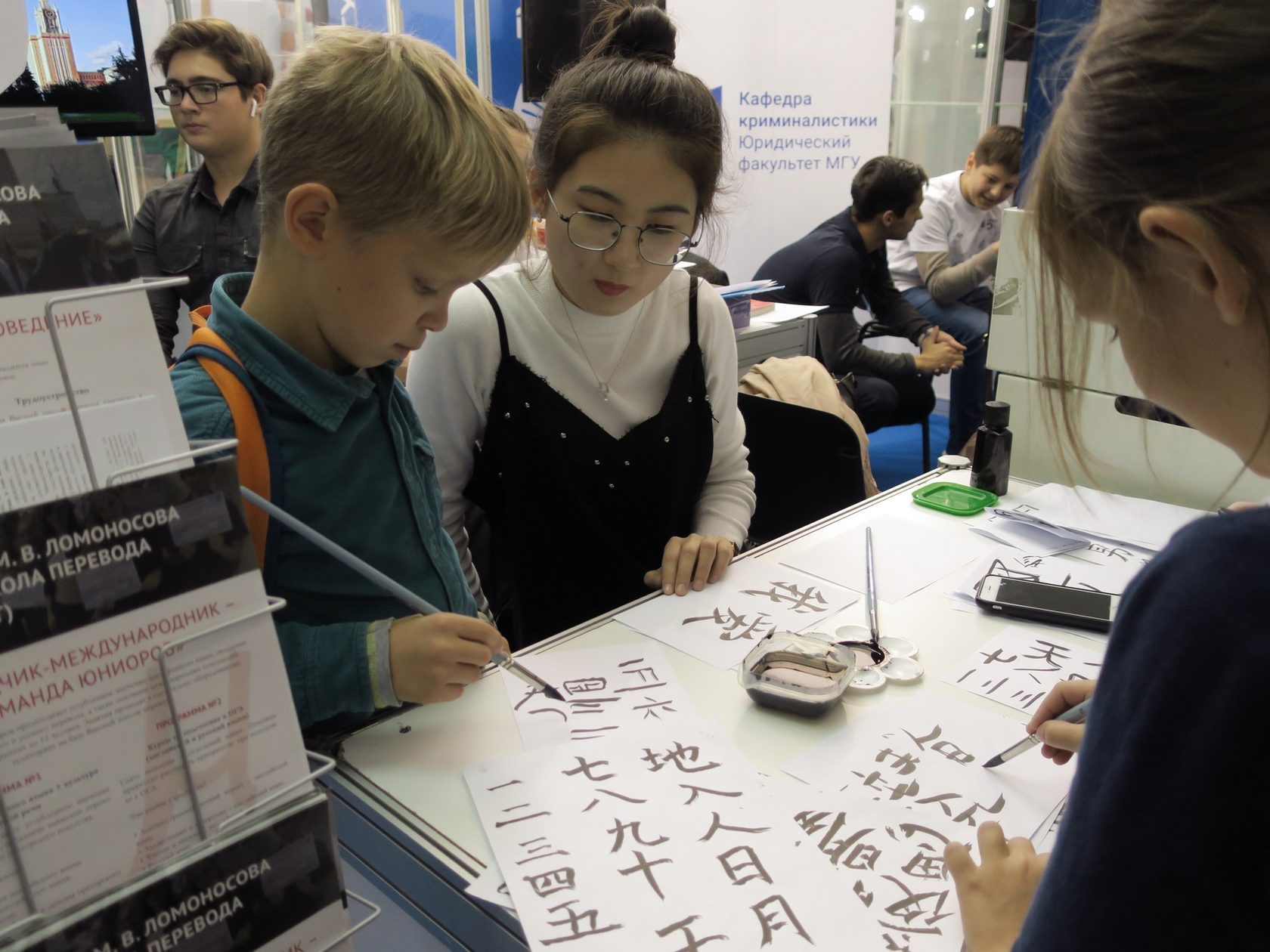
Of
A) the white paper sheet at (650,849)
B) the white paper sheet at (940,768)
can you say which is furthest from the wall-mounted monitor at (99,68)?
the white paper sheet at (940,768)

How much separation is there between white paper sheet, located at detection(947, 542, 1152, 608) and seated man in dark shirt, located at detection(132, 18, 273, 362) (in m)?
1.92

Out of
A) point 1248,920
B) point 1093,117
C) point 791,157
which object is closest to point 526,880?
point 1248,920

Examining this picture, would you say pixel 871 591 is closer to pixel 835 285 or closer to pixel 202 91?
pixel 202 91

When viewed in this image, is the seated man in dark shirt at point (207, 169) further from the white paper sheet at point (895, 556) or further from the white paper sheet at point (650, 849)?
the white paper sheet at point (650, 849)

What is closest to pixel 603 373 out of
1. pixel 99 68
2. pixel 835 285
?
pixel 99 68

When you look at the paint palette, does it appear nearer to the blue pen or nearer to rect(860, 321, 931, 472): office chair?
the blue pen

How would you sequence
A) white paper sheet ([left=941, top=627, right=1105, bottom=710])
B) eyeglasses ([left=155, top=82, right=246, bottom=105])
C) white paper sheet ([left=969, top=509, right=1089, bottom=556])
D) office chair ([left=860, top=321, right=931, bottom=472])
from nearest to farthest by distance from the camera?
white paper sheet ([left=941, top=627, right=1105, bottom=710]) → white paper sheet ([left=969, top=509, right=1089, bottom=556]) → eyeglasses ([left=155, top=82, right=246, bottom=105]) → office chair ([left=860, top=321, right=931, bottom=472])

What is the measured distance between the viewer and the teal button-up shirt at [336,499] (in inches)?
33.9

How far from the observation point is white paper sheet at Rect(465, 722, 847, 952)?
0.66 m

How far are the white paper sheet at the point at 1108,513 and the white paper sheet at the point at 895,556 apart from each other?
0.17 m

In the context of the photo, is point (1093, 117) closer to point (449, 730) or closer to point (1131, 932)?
point (1131, 932)

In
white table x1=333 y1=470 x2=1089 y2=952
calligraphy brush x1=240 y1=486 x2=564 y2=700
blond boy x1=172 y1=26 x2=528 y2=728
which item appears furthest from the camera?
blond boy x1=172 y1=26 x2=528 y2=728

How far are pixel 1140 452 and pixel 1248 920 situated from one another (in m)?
1.20

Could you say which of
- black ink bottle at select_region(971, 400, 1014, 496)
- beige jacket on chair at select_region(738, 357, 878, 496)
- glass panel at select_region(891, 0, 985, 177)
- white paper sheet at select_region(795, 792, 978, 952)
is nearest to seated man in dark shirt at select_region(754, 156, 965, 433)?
beige jacket on chair at select_region(738, 357, 878, 496)
